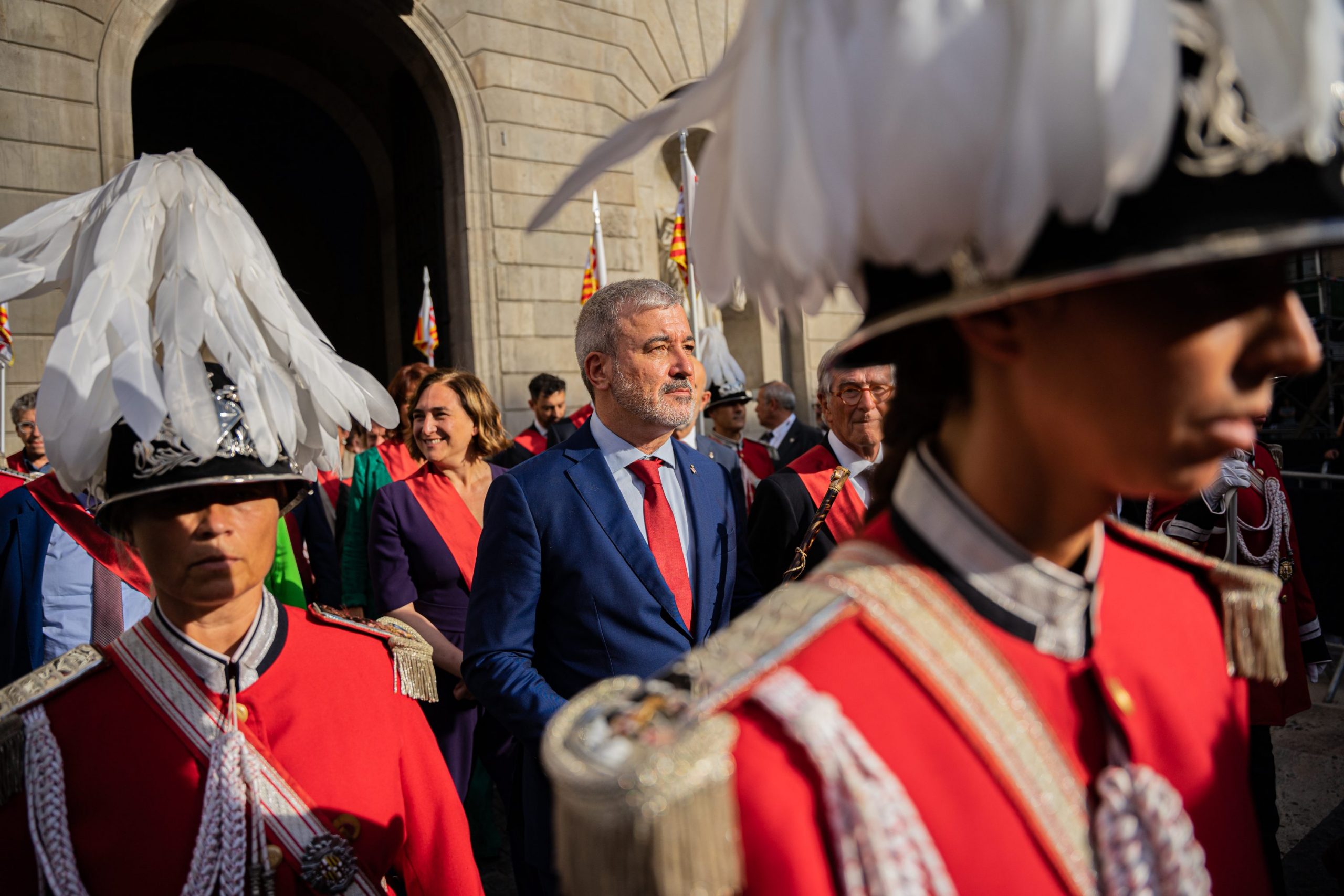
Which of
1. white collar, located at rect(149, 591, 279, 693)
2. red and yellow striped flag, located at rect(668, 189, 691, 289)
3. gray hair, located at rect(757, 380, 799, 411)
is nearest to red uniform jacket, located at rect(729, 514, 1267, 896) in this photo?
white collar, located at rect(149, 591, 279, 693)

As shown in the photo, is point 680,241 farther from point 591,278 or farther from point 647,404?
point 647,404

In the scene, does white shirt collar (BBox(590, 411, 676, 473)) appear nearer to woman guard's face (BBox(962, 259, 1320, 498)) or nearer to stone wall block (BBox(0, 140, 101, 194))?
woman guard's face (BBox(962, 259, 1320, 498))

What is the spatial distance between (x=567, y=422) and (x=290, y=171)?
1255cm

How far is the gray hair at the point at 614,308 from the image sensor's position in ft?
9.66

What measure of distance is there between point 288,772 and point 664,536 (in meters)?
1.21

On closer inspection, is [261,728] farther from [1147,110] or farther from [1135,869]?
[1147,110]

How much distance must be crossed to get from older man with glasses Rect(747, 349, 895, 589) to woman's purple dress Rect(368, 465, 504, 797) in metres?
1.43

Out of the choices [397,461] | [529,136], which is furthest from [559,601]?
[529,136]

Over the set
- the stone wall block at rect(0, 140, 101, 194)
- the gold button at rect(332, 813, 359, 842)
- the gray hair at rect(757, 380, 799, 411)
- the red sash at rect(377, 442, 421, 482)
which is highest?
the stone wall block at rect(0, 140, 101, 194)

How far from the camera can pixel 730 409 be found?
845cm

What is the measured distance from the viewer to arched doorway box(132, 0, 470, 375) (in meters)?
12.1

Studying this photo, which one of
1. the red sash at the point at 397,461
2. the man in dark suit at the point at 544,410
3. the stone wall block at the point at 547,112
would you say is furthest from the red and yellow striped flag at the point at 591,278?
the stone wall block at the point at 547,112

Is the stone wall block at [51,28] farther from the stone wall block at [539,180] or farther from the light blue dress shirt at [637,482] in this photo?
the light blue dress shirt at [637,482]

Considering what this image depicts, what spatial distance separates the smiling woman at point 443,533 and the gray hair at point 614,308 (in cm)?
122
